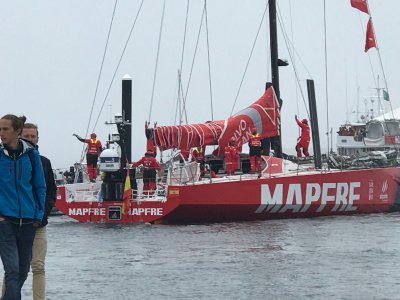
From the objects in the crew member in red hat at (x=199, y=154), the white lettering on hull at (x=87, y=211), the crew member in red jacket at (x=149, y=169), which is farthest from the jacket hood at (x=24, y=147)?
the crew member in red hat at (x=199, y=154)

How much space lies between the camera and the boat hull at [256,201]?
24016mm

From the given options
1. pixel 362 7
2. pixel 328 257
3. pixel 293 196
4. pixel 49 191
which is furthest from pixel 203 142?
pixel 49 191

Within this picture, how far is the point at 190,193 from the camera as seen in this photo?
23.9m

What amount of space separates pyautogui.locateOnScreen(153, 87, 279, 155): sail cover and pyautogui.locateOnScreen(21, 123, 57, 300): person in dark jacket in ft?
58.5

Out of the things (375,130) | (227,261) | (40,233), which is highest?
(375,130)

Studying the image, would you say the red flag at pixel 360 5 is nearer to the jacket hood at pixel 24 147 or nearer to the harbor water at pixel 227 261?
the harbor water at pixel 227 261

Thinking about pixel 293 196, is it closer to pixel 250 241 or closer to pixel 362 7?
pixel 250 241

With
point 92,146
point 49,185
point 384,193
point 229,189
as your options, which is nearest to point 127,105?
point 92,146

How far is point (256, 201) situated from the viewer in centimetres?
2502

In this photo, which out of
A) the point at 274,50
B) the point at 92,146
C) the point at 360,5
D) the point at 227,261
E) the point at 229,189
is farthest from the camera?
the point at 360,5

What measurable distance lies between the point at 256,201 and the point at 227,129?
12.9 feet

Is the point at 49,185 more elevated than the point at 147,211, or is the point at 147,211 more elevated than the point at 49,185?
the point at 49,185

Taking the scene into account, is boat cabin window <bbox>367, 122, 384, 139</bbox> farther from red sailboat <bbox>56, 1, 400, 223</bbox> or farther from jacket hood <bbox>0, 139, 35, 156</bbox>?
jacket hood <bbox>0, 139, 35, 156</bbox>

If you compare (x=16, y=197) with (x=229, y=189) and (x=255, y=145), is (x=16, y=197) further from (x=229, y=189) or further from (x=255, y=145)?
(x=255, y=145)
